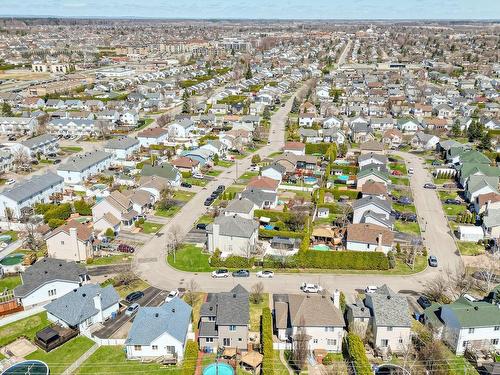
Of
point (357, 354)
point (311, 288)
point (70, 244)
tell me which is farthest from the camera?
point (70, 244)

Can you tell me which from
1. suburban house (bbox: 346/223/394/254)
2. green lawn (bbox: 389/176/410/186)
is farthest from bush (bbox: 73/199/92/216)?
green lawn (bbox: 389/176/410/186)

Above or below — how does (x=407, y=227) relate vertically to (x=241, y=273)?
below

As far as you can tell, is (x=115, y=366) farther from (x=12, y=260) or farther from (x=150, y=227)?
(x=150, y=227)

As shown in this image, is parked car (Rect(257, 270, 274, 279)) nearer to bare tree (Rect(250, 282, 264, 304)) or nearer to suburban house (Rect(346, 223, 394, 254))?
bare tree (Rect(250, 282, 264, 304))

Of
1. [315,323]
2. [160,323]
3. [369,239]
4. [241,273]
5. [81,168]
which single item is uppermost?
[315,323]

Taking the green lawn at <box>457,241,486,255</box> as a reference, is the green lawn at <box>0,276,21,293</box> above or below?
below

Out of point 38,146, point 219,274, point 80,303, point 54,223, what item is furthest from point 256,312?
point 38,146

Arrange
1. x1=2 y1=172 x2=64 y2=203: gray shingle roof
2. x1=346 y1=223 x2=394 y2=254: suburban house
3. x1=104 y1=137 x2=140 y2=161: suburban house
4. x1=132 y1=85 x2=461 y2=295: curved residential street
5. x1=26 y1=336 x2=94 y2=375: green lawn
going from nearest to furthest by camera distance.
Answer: x1=26 y1=336 x2=94 y2=375: green lawn < x1=132 y1=85 x2=461 y2=295: curved residential street < x1=346 y1=223 x2=394 y2=254: suburban house < x1=2 y1=172 x2=64 y2=203: gray shingle roof < x1=104 y1=137 x2=140 y2=161: suburban house
